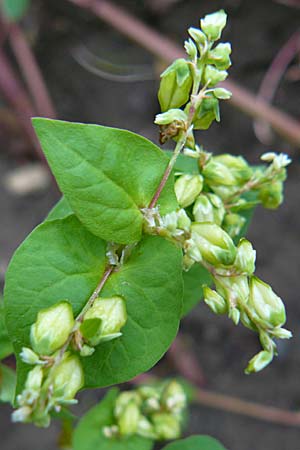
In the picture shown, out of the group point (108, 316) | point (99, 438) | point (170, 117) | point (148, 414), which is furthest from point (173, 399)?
point (170, 117)

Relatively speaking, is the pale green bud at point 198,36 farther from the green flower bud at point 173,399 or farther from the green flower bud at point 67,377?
the green flower bud at point 173,399

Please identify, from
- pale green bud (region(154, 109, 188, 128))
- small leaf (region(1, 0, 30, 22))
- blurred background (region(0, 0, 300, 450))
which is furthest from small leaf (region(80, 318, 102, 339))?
small leaf (region(1, 0, 30, 22))

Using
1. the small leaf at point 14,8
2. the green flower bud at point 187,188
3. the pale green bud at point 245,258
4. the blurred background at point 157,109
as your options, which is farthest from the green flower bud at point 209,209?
the small leaf at point 14,8

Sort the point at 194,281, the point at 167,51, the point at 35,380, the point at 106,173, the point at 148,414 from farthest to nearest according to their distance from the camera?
1. the point at 167,51
2. the point at 148,414
3. the point at 194,281
4. the point at 106,173
5. the point at 35,380

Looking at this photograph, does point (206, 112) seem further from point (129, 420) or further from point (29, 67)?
point (29, 67)

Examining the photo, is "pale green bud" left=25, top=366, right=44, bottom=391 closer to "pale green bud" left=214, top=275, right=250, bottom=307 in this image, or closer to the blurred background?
"pale green bud" left=214, top=275, right=250, bottom=307

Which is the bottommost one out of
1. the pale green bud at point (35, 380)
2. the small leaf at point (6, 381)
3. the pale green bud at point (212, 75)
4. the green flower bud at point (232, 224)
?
the small leaf at point (6, 381)
